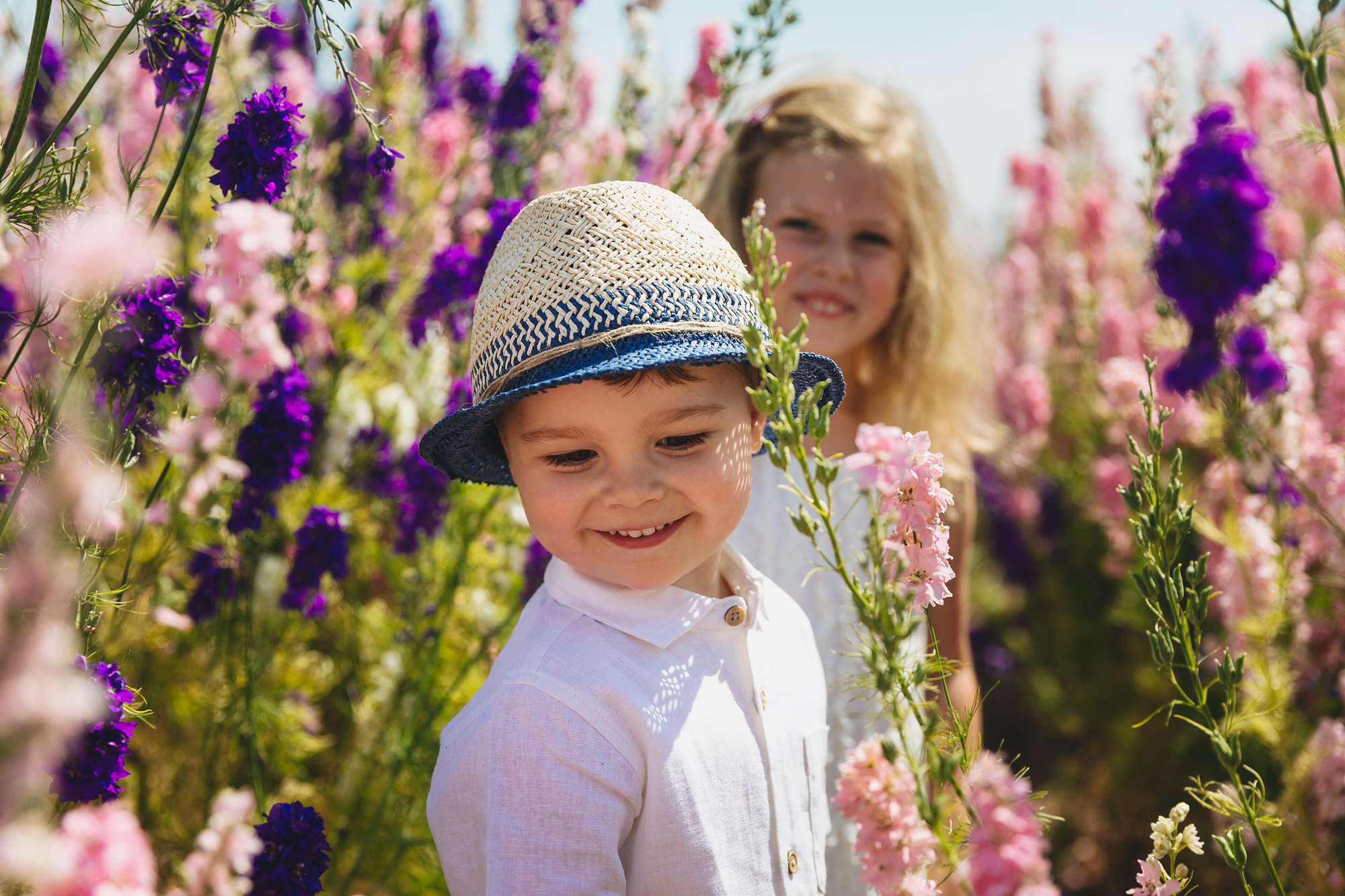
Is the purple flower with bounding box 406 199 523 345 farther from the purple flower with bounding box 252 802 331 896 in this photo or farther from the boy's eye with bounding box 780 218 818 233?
the purple flower with bounding box 252 802 331 896

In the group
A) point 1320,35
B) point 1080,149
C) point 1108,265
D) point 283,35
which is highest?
point 1080,149

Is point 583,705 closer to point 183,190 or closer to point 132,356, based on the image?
point 132,356

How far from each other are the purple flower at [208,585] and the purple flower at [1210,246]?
167 centimetres

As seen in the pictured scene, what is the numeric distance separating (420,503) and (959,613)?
129cm

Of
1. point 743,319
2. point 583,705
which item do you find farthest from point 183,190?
point 583,705

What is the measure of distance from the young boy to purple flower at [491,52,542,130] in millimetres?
985

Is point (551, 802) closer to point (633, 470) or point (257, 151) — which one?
point (633, 470)

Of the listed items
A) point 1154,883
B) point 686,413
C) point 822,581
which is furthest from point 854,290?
point 1154,883

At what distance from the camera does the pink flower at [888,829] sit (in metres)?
0.87

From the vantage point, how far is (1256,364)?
162 cm

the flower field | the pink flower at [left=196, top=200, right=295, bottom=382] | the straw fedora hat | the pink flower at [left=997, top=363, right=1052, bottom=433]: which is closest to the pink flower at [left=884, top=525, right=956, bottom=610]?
the flower field

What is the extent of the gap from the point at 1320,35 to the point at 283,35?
2167 mm

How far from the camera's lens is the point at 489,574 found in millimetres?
2496

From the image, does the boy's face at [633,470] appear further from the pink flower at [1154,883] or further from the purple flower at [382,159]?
the pink flower at [1154,883]
